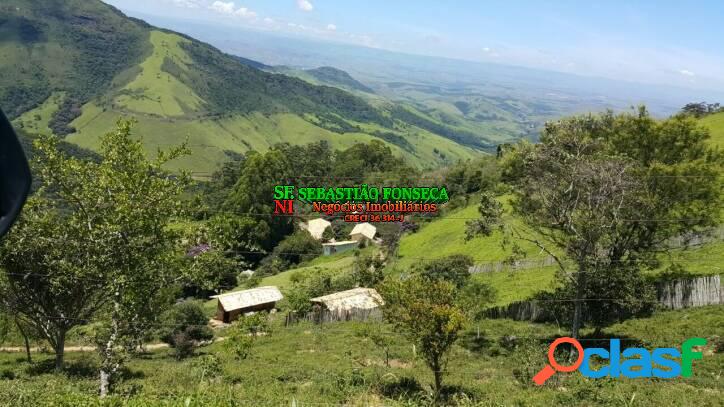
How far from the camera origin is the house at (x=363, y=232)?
76812 mm

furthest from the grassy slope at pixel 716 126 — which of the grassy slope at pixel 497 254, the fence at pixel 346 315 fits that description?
the fence at pixel 346 315

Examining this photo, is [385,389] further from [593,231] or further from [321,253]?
[321,253]

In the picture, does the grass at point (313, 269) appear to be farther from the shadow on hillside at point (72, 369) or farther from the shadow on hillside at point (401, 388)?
the shadow on hillside at point (401, 388)

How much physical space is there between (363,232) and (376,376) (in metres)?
57.7

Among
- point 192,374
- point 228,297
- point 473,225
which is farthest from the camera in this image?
point 228,297

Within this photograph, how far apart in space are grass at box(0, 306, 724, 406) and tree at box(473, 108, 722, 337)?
3.38m

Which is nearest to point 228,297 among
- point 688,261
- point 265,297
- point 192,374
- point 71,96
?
point 265,297

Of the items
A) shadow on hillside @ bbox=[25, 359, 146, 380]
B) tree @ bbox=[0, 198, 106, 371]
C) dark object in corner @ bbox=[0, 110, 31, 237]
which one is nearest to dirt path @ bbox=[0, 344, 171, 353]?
shadow on hillside @ bbox=[25, 359, 146, 380]

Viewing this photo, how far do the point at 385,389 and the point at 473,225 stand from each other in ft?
28.5

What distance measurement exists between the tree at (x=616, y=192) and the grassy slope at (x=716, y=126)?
3037 centimetres

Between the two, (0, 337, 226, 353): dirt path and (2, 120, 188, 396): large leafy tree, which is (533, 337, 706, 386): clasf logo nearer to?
(2, 120, 188, 396): large leafy tree

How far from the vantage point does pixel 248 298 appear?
45.4 meters

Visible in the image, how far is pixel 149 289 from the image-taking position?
16703 millimetres

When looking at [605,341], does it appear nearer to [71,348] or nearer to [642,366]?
[642,366]
